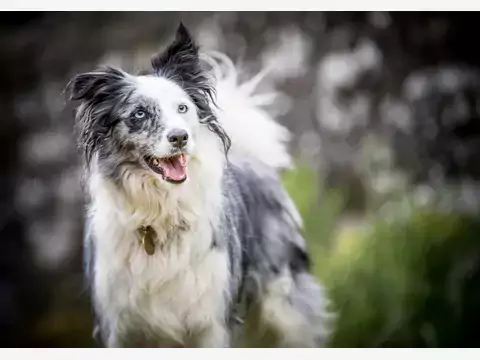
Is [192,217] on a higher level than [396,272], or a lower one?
higher

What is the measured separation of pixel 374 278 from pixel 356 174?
1.33ft

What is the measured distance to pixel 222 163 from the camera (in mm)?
2395

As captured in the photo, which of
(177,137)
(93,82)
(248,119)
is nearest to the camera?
(177,137)

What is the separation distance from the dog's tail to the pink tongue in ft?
0.83

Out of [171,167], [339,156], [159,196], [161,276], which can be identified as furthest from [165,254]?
[339,156]

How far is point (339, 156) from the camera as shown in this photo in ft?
8.21

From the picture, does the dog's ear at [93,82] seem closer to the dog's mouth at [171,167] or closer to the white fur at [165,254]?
the white fur at [165,254]

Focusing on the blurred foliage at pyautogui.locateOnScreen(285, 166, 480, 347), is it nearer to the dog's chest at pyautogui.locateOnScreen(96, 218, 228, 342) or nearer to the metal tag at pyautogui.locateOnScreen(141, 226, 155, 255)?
the dog's chest at pyautogui.locateOnScreen(96, 218, 228, 342)

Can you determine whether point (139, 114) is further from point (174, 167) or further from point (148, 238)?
point (148, 238)

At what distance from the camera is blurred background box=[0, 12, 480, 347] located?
248cm

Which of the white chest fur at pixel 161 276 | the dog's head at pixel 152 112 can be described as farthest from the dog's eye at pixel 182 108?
the white chest fur at pixel 161 276

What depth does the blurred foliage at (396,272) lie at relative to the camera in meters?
2.49

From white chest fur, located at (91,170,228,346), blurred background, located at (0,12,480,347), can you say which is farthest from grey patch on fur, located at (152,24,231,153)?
white chest fur, located at (91,170,228,346)

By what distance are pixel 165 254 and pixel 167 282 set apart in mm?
102
